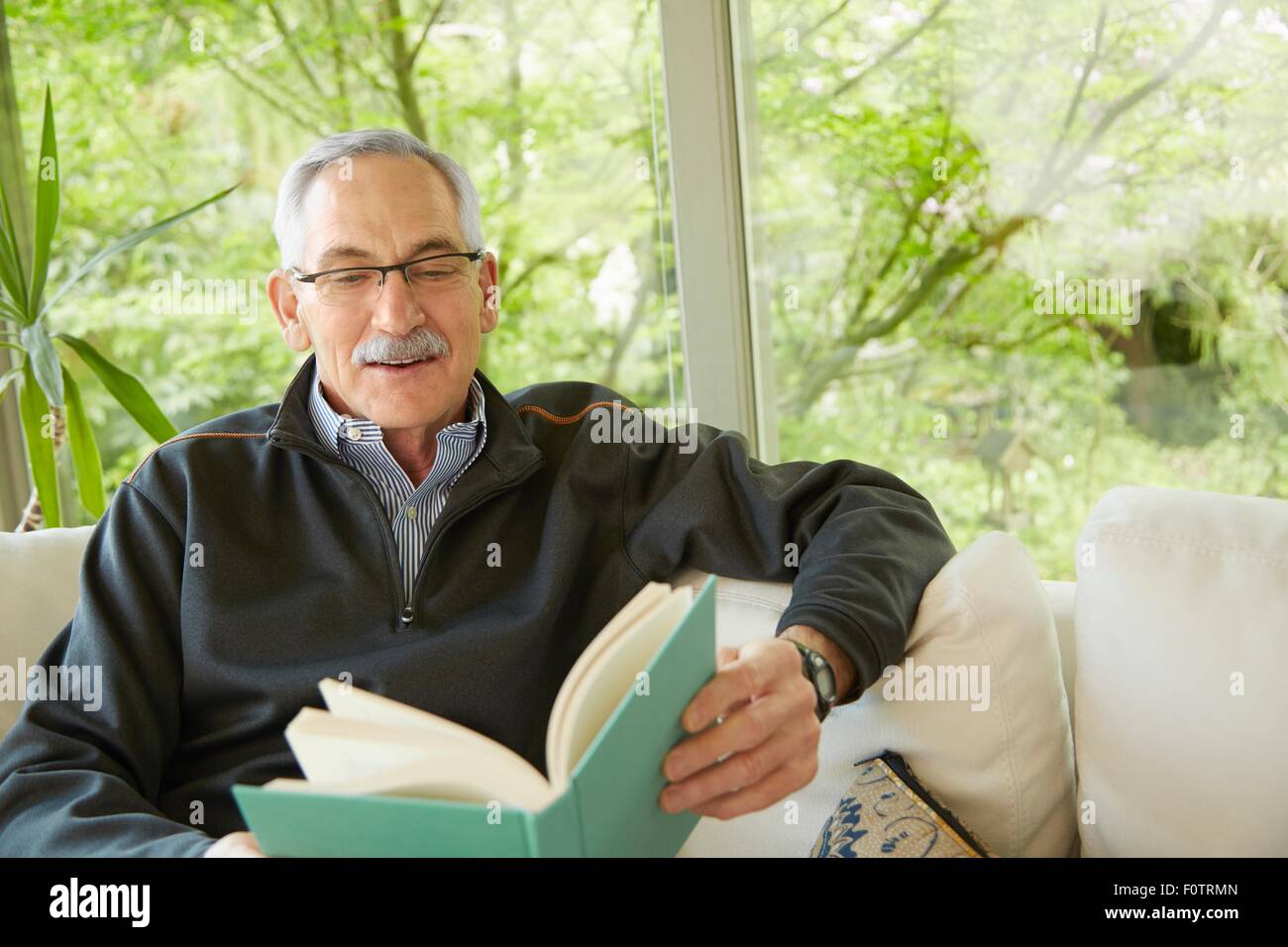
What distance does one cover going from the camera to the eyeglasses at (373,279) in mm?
1630

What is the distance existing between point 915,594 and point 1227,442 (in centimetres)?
134

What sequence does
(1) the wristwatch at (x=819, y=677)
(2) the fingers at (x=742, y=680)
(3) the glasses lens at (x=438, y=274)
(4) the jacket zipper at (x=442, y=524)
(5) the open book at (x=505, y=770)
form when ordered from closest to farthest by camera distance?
1. (5) the open book at (x=505, y=770)
2. (2) the fingers at (x=742, y=680)
3. (1) the wristwatch at (x=819, y=677)
4. (4) the jacket zipper at (x=442, y=524)
5. (3) the glasses lens at (x=438, y=274)

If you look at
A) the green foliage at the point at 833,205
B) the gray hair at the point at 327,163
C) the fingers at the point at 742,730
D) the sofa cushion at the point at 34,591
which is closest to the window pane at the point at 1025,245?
the green foliage at the point at 833,205

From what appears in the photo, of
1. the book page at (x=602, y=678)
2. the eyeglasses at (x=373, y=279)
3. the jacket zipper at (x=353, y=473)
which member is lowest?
the book page at (x=602, y=678)

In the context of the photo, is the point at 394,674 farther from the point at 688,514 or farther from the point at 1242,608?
the point at 1242,608

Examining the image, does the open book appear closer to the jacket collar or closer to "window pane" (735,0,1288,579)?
the jacket collar

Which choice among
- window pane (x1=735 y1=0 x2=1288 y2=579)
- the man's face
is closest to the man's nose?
the man's face

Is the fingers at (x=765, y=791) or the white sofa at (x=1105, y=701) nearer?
the fingers at (x=765, y=791)

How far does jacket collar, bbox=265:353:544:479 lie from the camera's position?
161cm

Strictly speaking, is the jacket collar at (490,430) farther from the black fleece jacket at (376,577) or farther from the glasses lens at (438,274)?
the glasses lens at (438,274)

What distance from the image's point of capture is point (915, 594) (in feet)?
4.83

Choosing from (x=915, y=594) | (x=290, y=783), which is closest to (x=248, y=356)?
(x=915, y=594)

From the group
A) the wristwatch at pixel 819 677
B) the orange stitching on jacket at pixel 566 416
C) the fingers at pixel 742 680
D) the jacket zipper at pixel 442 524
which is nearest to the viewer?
the fingers at pixel 742 680

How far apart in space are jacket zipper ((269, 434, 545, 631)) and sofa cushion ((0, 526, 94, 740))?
1.35 ft
